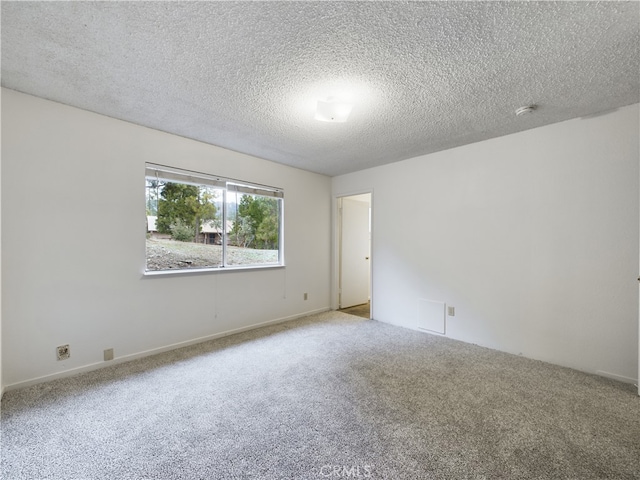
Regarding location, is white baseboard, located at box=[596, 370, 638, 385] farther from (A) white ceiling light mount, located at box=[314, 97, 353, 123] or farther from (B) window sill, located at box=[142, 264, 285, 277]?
(B) window sill, located at box=[142, 264, 285, 277]

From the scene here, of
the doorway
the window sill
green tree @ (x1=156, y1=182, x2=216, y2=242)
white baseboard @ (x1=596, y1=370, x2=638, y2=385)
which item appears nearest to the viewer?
white baseboard @ (x1=596, y1=370, x2=638, y2=385)

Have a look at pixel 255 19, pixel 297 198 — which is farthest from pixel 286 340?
pixel 255 19

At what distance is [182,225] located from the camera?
3.16m

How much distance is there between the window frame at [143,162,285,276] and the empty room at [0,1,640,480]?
32 millimetres

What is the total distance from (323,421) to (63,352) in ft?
7.52

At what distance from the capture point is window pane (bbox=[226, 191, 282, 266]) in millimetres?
3623

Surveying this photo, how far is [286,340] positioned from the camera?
3.28 metres

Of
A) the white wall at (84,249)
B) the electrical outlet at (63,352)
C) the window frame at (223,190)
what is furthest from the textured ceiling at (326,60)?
the electrical outlet at (63,352)

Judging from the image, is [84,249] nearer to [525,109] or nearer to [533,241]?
[525,109]

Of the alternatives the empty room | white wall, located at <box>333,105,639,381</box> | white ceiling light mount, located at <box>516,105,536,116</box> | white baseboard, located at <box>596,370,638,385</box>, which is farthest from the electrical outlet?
white baseboard, located at <box>596,370,638,385</box>

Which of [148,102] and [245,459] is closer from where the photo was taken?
[245,459]

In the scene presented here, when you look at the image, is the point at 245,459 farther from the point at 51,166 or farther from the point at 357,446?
the point at 51,166

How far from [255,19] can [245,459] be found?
2.34 meters

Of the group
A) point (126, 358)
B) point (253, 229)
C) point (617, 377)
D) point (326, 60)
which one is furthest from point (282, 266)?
point (617, 377)
